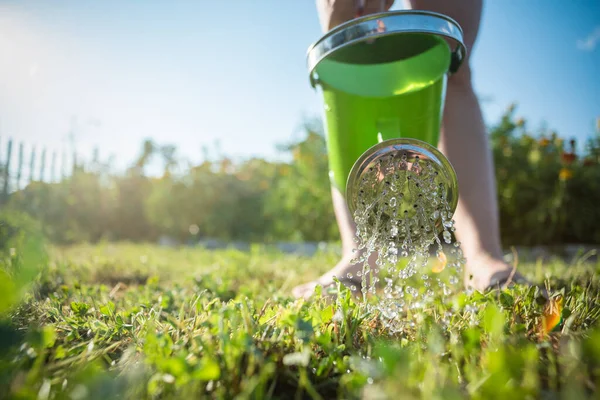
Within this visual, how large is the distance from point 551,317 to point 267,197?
5.83 meters

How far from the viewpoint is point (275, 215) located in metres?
6.55

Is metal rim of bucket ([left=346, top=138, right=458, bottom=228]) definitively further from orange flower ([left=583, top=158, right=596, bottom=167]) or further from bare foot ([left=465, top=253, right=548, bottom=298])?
orange flower ([left=583, top=158, right=596, bottom=167])

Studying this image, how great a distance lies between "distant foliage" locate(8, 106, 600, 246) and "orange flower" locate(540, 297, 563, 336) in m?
3.57

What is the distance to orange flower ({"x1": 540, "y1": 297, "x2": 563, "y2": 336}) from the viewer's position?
0.97 metres

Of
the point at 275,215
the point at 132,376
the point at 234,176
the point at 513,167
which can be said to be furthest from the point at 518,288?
the point at 234,176

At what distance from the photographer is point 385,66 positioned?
5.03ft

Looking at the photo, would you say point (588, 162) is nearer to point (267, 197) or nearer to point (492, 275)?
point (492, 275)

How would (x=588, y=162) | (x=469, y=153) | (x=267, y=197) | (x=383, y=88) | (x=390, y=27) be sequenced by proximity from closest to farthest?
(x=390, y=27) < (x=383, y=88) < (x=469, y=153) < (x=588, y=162) < (x=267, y=197)

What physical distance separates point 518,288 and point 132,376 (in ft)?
3.68

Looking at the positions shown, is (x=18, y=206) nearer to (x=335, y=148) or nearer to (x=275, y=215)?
(x=275, y=215)

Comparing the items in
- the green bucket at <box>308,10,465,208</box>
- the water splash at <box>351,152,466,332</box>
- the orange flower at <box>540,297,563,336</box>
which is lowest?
the orange flower at <box>540,297,563,336</box>

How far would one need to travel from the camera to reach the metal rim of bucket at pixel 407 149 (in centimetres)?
120

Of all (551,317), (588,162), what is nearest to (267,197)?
(588,162)

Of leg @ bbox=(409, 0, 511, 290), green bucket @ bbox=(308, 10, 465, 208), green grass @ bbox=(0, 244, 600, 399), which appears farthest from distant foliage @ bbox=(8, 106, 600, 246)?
green grass @ bbox=(0, 244, 600, 399)
